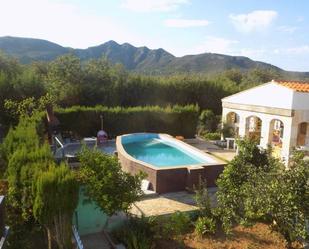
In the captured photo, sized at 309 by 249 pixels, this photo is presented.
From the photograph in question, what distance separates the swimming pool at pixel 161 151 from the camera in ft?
58.0

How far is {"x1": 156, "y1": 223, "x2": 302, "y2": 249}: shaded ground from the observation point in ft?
28.5

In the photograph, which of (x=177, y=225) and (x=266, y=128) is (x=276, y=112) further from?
(x=177, y=225)

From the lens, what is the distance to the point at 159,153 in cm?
1998

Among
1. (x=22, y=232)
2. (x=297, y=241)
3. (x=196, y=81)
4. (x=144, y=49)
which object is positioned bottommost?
(x=297, y=241)

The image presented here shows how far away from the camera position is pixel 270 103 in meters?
20.0

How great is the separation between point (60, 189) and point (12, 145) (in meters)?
3.81

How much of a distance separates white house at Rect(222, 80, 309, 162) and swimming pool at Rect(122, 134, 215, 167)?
10.2 ft

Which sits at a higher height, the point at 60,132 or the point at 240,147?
the point at 240,147

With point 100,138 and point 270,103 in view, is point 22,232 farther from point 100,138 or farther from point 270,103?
point 270,103

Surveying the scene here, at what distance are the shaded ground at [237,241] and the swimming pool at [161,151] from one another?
654cm

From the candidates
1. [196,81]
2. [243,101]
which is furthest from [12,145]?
[196,81]

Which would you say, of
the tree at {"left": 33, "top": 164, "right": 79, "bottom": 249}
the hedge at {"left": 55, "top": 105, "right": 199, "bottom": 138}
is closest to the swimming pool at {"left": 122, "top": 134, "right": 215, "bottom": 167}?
the hedge at {"left": 55, "top": 105, "right": 199, "bottom": 138}

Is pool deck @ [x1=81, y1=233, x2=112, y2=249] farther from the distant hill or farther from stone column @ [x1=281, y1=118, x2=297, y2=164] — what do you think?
the distant hill

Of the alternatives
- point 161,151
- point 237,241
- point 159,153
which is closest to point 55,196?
point 237,241
